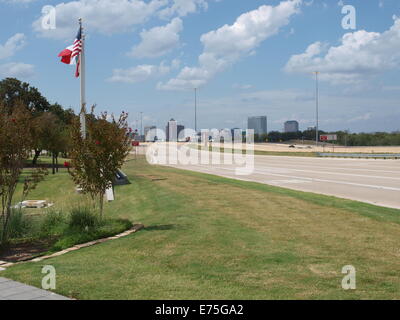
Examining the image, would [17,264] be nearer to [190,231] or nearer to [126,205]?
[190,231]

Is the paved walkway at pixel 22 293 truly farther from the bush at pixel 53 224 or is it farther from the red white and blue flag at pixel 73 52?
the red white and blue flag at pixel 73 52

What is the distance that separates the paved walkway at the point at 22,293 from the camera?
205 inches

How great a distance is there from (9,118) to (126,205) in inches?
283

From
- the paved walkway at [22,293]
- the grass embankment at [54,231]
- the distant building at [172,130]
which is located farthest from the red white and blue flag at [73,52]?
the distant building at [172,130]

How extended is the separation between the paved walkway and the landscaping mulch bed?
6.86 feet

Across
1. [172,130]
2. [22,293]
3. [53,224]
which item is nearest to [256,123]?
[172,130]

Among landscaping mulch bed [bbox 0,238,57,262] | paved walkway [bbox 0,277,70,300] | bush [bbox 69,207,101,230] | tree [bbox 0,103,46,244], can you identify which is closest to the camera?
paved walkway [bbox 0,277,70,300]

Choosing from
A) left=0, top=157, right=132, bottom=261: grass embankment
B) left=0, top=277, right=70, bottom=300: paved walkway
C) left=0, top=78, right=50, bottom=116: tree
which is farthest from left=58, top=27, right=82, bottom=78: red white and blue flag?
left=0, top=78, right=50, bottom=116: tree

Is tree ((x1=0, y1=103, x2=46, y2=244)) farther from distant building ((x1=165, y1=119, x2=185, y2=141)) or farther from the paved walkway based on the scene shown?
distant building ((x1=165, y1=119, x2=185, y2=141))

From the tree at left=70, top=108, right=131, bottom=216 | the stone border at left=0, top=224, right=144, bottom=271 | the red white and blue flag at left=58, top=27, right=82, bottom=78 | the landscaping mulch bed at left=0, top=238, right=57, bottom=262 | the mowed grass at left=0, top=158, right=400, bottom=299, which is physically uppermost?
the red white and blue flag at left=58, top=27, right=82, bottom=78

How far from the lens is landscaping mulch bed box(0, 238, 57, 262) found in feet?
26.2
